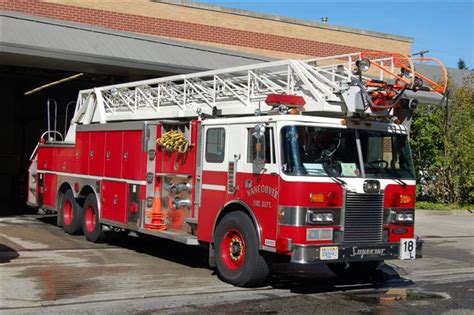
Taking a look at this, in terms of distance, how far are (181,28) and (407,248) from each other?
12707 mm

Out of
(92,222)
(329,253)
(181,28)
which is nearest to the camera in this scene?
(329,253)

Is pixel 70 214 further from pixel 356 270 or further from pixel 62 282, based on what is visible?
pixel 356 270

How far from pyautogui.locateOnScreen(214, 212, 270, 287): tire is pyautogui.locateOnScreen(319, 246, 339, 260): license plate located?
875 mm

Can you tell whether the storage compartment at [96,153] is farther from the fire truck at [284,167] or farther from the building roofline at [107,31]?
the building roofline at [107,31]

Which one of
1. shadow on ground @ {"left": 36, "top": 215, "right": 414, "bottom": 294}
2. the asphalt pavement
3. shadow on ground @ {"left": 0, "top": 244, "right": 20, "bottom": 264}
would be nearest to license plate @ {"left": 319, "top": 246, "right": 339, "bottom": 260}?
the asphalt pavement

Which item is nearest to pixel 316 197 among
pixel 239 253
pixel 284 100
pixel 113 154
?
pixel 284 100

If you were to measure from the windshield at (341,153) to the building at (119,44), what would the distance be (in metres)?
8.08

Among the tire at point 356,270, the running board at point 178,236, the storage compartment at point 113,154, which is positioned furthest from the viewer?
the storage compartment at point 113,154

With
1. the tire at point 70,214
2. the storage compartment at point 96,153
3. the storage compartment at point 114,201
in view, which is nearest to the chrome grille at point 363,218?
the storage compartment at point 114,201

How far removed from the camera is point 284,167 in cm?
793

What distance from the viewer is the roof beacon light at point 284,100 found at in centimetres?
809

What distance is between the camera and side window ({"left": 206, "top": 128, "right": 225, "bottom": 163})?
9086 millimetres

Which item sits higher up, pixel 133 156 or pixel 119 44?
pixel 119 44

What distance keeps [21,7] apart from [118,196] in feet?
26.1
